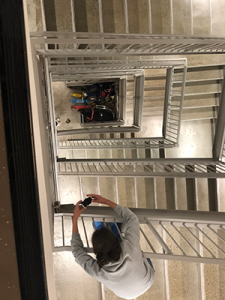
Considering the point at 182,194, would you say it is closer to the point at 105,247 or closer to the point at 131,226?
the point at 131,226

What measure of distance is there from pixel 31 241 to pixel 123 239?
1003 millimetres

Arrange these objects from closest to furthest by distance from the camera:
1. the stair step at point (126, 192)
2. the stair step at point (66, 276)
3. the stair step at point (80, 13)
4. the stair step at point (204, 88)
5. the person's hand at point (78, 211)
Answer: the person's hand at point (78, 211) → the stair step at point (66, 276) → the stair step at point (80, 13) → the stair step at point (126, 192) → the stair step at point (204, 88)

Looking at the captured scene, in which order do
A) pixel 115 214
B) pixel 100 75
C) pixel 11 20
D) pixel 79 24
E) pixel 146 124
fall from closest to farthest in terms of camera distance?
1. pixel 11 20
2. pixel 115 214
3. pixel 79 24
4. pixel 100 75
5. pixel 146 124

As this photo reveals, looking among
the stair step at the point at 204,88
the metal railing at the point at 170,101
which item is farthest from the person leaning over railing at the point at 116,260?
the stair step at the point at 204,88

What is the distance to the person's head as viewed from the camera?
1725 mm

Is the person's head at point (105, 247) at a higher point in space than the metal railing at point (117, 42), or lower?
lower

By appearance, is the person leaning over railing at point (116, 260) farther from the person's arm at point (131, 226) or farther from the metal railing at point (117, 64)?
the metal railing at point (117, 64)

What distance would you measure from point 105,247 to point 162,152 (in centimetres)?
361

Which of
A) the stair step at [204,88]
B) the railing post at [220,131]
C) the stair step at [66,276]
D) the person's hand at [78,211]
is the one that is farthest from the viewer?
the stair step at [204,88]

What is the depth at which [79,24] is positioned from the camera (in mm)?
3049

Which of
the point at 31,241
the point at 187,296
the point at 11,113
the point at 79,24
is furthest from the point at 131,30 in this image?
the point at 187,296

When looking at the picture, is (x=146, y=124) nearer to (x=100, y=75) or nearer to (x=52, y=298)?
(x=100, y=75)

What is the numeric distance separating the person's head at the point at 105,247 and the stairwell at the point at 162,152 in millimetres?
1239

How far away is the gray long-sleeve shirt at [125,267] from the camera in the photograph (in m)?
1.77
